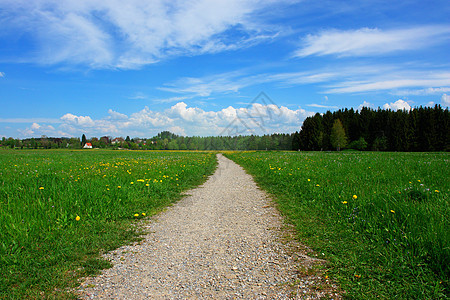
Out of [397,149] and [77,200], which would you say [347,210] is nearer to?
[77,200]

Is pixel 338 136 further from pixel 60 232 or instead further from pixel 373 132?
→ pixel 60 232

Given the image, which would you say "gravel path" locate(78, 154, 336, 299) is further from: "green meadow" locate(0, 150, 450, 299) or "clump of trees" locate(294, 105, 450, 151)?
"clump of trees" locate(294, 105, 450, 151)

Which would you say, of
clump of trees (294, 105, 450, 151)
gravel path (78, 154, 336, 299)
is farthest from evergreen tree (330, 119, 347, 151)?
gravel path (78, 154, 336, 299)

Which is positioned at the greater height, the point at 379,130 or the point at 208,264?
the point at 379,130

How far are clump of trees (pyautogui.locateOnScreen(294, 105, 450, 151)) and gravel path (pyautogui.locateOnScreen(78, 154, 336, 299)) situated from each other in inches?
3192

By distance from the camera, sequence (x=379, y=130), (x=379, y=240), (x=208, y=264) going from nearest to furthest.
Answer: (x=208, y=264), (x=379, y=240), (x=379, y=130)

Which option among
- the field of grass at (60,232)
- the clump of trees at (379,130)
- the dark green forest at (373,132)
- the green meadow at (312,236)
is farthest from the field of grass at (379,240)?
the clump of trees at (379,130)

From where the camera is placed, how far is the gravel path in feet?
11.1

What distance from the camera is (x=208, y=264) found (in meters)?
4.18

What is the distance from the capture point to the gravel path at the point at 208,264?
3.38 meters

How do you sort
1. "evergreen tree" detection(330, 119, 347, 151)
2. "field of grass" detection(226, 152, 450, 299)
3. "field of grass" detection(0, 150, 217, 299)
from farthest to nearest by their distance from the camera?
1. "evergreen tree" detection(330, 119, 347, 151)
2. "field of grass" detection(0, 150, 217, 299)
3. "field of grass" detection(226, 152, 450, 299)

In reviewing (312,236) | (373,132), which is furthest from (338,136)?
(312,236)

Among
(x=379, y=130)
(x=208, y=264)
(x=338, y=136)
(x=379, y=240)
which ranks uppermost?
(x=379, y=130)

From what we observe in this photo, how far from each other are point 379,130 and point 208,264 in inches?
3521
